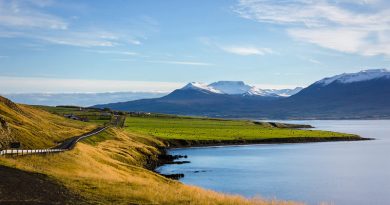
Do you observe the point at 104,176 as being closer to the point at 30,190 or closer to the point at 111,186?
the point at 111,186

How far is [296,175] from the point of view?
327ft

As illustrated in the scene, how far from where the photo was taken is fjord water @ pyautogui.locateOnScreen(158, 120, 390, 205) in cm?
7588

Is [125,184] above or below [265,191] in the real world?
above

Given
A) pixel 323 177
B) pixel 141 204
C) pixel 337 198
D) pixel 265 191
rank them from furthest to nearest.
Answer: pixel 323 177
pixel 265 191
pixel 337 198
pixel 141 204

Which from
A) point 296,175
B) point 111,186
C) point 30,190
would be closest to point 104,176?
point 111,186

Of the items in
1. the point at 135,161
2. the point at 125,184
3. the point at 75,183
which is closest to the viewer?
the point at 75,183

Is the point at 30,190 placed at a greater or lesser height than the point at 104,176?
greater

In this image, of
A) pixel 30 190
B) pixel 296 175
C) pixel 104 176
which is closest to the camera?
pixel 30 190

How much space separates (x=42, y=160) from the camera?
61062mm

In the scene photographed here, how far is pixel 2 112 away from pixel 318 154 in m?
85.9

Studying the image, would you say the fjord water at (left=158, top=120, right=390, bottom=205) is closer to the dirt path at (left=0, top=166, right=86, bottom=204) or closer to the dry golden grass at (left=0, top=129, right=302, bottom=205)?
the dry golden grass at (left=0, top=129, right=302, bottom=205)

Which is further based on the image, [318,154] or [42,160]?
[318,154]

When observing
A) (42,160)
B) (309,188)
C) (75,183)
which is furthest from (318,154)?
(75,183)

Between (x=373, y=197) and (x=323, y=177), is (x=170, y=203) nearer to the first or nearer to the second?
(x=373, y=197)
